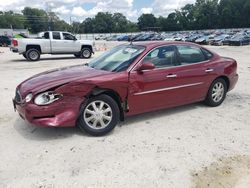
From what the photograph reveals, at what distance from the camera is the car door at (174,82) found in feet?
16.8

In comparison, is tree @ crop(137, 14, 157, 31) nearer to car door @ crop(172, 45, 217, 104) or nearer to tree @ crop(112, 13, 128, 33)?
tree @ crop(112, 13, 128, 33)

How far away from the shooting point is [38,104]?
4.45m

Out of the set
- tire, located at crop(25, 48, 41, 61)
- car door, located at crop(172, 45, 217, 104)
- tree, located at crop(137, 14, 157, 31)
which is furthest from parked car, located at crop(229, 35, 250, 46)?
tree, located at crop(137, 14, 157, 31)

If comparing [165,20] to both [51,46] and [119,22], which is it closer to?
[119,22]

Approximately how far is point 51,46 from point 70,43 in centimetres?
127

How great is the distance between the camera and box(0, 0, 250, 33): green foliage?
119 m

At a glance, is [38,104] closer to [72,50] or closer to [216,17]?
[72,50]

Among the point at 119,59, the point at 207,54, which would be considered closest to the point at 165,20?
the point at 207,54

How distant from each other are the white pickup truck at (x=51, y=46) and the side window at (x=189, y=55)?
13006mm

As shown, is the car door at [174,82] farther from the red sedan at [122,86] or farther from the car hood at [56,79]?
the car hood at [56,79]

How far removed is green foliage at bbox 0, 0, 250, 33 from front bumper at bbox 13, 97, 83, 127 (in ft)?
378

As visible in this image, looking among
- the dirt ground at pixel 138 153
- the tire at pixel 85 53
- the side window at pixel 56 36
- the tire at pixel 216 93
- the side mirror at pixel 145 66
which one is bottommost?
the tire at pixel 85 53

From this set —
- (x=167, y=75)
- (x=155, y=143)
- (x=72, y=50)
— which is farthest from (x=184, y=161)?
(x=72, y=50)

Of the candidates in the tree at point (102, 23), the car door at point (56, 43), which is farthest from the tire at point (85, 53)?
the tree at point (102, 23)
